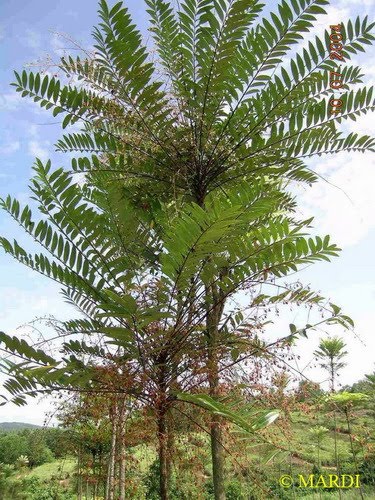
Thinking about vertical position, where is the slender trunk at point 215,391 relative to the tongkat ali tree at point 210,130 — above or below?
below

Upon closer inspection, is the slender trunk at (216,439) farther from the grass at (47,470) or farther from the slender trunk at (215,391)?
the grass at (47,470)

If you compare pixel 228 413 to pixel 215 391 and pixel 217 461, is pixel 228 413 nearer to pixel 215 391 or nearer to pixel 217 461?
pixel 215 391

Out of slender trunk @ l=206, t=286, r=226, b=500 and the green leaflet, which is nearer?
the green leaflet

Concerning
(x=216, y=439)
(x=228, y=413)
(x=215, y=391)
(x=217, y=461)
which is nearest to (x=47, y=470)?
(x=217, y=461)

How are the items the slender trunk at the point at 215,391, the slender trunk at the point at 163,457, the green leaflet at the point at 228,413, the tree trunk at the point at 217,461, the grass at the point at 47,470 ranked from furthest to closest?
the grass at the point at 47,470 < the tree trunk at the point at 217,461 < the slender trunk at the point at 215,391 < the slender trunk at the point at 163,457 < the green leaflet at the point at 228,413

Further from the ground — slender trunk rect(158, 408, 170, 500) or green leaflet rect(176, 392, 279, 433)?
green leaflet rect(176, 392, 279, 433)

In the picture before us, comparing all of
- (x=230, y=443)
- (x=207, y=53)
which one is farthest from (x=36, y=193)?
(x=230, y=443)

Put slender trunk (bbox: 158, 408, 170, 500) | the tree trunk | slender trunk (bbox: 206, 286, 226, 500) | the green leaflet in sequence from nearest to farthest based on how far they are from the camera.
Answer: the green leaflet, slender trunk (bbox: 158, 408, 170, 500), slender trunk (bbox: 206, 286, 226, 500), the tree trunk

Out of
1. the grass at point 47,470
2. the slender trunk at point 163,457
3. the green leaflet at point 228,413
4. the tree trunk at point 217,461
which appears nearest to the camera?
the green leaflet at point 228,413

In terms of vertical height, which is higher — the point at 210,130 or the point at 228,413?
the point at 210,130

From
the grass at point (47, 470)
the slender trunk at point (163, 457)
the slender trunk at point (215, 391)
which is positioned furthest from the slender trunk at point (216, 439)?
the grass at point (47, 470)

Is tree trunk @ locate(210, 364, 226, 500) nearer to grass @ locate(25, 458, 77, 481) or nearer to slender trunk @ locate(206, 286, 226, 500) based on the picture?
slender trunk @ locate(206, 286, 226, 500)

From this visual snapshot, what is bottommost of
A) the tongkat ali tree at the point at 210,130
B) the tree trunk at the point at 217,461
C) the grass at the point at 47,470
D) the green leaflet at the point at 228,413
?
the grass at the point at 47,470

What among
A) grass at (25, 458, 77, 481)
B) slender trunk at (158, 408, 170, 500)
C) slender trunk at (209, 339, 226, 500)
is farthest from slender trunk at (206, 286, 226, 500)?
grass at (25, 458, 77, 481)
